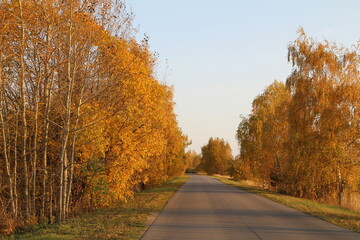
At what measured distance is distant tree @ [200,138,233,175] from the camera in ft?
328

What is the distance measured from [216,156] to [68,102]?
88.1 meters

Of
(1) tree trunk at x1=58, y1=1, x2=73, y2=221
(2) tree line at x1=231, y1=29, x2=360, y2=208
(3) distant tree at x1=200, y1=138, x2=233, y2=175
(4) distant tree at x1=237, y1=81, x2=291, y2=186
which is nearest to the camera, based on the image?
(1) tree trunk at x1=58, y1=1, x2=73, y2=221

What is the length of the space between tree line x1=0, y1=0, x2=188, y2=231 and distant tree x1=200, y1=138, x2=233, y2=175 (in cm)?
8128

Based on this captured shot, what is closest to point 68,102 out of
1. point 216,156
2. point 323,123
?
point 323,123

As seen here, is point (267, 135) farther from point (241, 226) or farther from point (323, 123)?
point (241, 226)

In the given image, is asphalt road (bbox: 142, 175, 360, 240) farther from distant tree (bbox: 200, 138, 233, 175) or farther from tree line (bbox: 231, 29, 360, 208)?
distant tree (bbox: 200, 138, 233, 175)

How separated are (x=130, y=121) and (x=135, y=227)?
25.8ft

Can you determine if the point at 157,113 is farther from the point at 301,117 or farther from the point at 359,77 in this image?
the point at 359,77

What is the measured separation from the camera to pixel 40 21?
13508 millimetres

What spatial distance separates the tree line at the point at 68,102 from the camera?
1350 cm

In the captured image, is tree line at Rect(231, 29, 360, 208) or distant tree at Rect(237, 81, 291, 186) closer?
tree line at Rect(231, 29, 360, 208)

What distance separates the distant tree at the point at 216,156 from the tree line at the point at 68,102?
81279 millimetres

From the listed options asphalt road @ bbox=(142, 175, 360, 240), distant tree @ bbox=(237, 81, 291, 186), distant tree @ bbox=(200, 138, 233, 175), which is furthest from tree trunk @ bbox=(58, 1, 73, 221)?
distant tree @ bbox=(200, 138, 233, 175)

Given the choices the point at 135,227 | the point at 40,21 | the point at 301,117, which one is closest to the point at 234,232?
the point at 135,227
